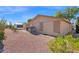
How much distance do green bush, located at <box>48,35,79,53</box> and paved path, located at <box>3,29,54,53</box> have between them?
7 cm

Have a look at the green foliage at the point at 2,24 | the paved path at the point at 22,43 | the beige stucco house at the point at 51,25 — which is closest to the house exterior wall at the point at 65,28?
the beige stucco house at the point at 51,25

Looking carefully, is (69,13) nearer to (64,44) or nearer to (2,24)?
(64,44)

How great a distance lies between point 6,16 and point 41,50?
51 centimetres

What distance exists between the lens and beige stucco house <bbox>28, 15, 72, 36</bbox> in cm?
224

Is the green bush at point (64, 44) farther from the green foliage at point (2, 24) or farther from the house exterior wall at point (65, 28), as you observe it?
the green foliage at point (2, 24)

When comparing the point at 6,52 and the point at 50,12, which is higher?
the point at 50,12

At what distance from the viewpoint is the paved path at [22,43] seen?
222 centimetres

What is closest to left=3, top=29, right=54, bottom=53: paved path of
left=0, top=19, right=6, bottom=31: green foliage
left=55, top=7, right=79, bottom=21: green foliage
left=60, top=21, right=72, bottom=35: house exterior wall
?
left=0, top=19, right=6, bottom=31: green foliage

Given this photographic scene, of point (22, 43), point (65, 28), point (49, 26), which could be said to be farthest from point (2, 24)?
point (65, 28)

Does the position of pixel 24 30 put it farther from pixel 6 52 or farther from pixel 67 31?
pixel 67 31

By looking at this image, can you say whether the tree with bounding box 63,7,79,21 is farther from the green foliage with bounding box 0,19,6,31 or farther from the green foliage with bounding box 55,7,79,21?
the green foliage with bounding box 0,19,6,31

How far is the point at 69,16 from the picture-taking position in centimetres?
227

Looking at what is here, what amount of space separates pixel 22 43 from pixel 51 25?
0.36 metres
